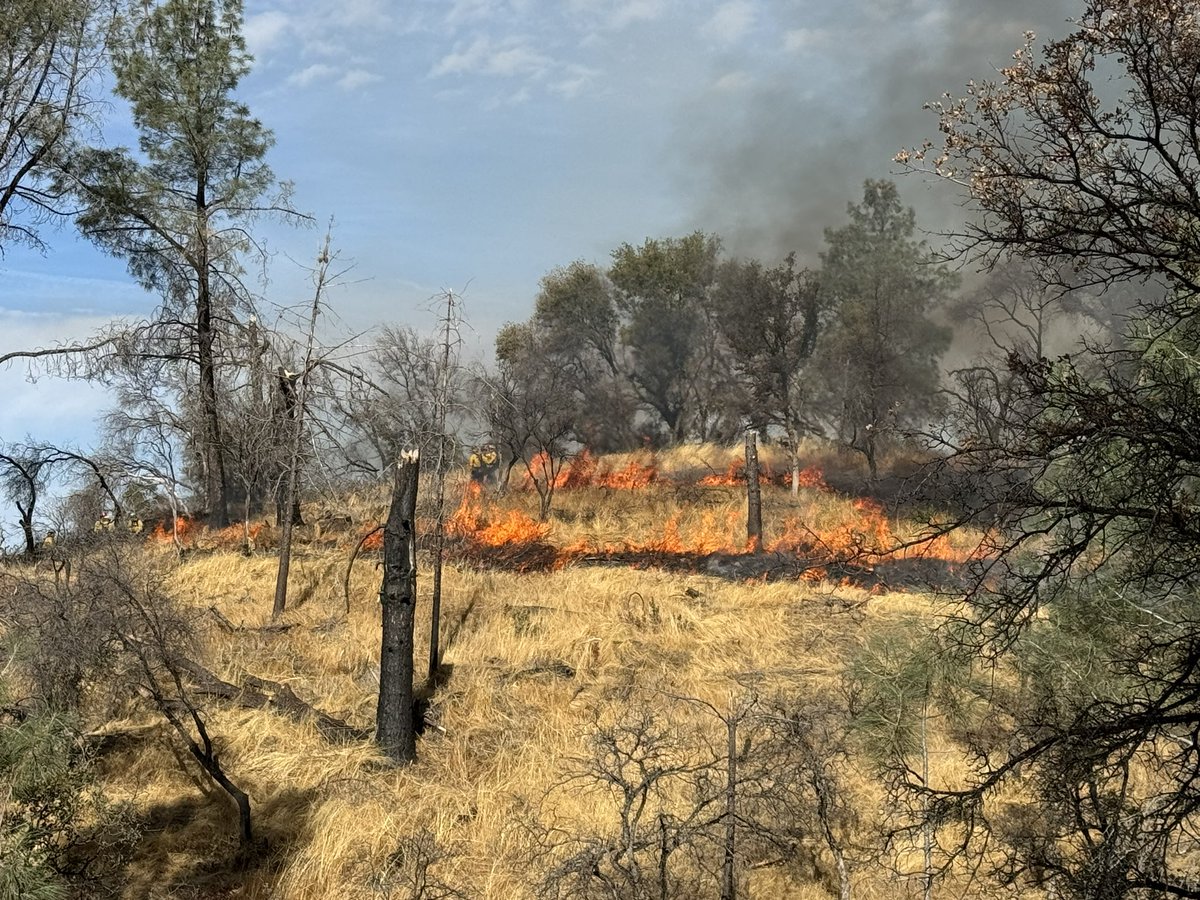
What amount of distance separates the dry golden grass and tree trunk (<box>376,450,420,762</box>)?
0.95 ft

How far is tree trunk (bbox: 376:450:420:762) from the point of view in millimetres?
9297

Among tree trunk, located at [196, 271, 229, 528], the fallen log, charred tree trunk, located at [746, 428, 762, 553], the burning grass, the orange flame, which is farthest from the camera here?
the orange flame

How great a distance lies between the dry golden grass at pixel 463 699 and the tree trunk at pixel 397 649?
0.95ft

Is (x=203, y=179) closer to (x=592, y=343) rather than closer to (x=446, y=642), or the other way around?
(x=446, y=642)

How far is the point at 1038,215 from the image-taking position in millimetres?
5328

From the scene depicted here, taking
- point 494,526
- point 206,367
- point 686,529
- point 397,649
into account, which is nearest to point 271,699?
point 397,649

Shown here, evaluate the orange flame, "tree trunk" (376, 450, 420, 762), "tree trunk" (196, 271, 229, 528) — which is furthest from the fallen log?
the orange flame

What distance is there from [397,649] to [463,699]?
1965 mm

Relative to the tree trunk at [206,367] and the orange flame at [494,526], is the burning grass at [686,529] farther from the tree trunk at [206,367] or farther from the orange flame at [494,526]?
the tree trunk at [206,367]

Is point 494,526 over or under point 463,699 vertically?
over

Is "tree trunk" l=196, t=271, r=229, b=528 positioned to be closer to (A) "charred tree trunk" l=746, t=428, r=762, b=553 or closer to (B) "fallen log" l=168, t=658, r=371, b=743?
(B) "fallen log" l=168, t=658, r=371, b=743

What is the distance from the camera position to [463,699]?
430 inches

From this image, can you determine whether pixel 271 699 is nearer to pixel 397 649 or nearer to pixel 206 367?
pixel 397 649

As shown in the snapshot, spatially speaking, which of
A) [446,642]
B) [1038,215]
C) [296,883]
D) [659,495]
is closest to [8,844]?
[296,883]
